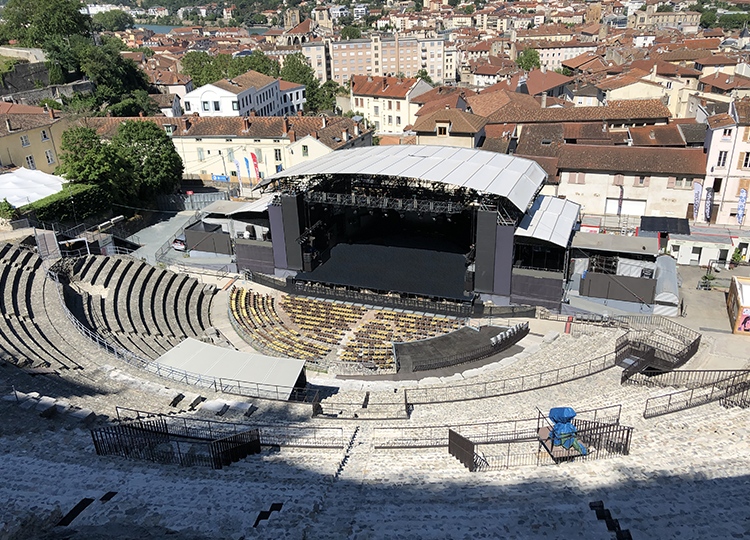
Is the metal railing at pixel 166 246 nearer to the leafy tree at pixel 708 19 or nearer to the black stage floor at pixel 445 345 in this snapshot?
the black stage floor at pixel 445 345

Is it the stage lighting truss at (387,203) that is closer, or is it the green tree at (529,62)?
the stage lighting truss at (387,203)

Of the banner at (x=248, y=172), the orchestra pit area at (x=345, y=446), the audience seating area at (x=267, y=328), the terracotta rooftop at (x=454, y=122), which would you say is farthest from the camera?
the terracotta rooftop at (x=454, y=122)

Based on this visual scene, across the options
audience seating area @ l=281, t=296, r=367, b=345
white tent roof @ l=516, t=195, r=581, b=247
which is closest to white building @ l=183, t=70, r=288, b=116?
audience seating area @ l=281, t=296, r=367, b=345

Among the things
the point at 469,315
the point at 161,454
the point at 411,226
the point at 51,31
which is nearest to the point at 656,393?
the point at 469,315

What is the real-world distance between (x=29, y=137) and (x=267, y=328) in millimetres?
24031

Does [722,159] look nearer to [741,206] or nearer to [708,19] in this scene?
[741,206]

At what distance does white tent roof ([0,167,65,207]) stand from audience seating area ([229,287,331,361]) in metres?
12.7

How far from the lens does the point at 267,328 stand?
28.0 metres

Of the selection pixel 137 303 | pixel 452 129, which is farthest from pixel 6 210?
pixel 452 129

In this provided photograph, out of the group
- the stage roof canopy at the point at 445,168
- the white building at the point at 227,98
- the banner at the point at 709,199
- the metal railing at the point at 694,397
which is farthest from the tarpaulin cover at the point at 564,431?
the white building at the point at 227,98

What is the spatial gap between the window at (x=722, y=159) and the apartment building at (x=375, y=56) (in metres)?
A: 80.2

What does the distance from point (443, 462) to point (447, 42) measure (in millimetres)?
110075

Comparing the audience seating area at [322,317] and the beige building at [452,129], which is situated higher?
the beige building at [452,129]

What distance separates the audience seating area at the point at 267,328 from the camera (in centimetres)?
2584
